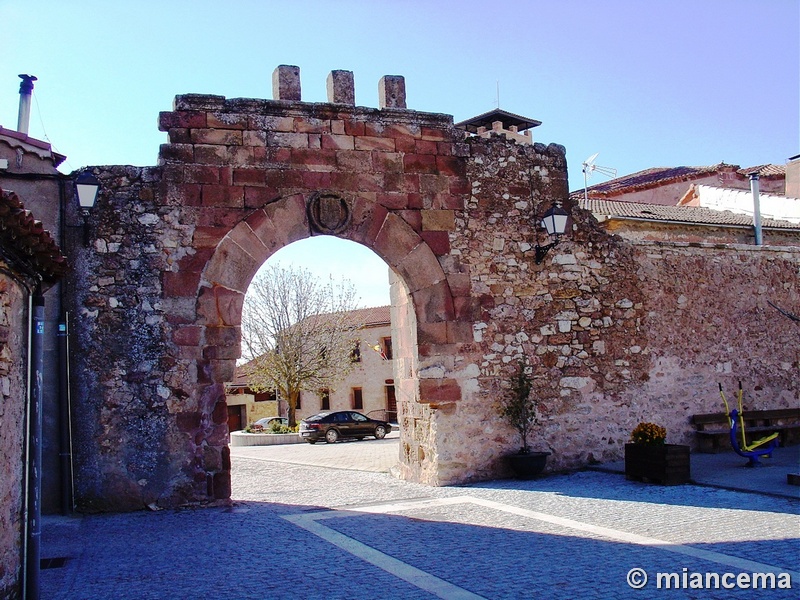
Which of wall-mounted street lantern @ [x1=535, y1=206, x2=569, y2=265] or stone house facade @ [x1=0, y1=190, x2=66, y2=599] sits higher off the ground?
wall-mounted street lantern @ [x1=535, y1=206, x2=569, y2=265]

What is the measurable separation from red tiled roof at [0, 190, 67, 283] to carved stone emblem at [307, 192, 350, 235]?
4.02 metres

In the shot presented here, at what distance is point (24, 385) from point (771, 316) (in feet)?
34.4

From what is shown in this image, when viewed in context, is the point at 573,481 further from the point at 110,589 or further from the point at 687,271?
the point at 110,589

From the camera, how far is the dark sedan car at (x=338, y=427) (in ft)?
79.2

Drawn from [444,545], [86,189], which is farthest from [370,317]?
[444,545]

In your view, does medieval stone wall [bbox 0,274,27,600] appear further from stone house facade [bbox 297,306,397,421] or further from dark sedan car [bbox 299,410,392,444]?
stone house facade [bbox 297,306,397,421]

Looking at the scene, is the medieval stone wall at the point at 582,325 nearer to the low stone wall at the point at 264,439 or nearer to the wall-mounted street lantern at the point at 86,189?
the wall-mounted street lantern at the point at 86,189

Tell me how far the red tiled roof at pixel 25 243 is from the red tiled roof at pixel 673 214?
51.9ft

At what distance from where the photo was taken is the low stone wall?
23.3m

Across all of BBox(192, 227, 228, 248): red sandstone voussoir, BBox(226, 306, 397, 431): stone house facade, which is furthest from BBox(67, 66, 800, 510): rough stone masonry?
BBox(226, 306, 397, 431): stone house facade

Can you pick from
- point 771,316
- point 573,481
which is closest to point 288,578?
point 573,481

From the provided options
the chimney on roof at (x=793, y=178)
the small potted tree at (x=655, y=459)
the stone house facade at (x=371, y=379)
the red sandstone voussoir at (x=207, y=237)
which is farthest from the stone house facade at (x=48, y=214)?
the stone house facade at (x=371, y=379)

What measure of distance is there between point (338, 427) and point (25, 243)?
20613mm

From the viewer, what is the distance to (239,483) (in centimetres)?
1127
